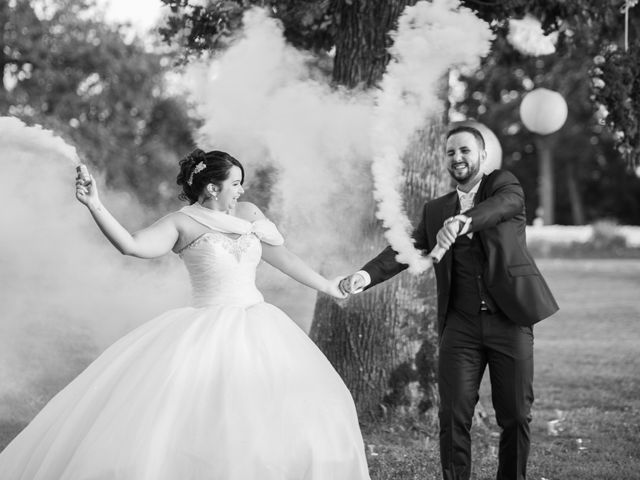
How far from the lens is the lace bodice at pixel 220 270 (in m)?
4.25

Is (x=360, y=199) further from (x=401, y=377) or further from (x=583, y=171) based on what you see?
(x=583, y=171)

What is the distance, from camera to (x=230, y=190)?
4.42 metres

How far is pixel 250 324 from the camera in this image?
4117 mm

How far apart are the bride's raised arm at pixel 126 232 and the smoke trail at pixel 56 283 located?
289 cm

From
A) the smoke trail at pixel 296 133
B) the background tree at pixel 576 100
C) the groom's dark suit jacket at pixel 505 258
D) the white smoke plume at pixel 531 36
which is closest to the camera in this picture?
the groom's dark suit jacket at pixel 505 258

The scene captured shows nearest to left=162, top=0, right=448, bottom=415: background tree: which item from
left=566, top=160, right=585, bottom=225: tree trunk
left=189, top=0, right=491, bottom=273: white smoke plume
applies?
left=189, top=0, right=491, bottom=273: white smoke plume

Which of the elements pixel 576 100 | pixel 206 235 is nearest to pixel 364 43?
pixel 206 235

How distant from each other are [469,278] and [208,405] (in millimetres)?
1448

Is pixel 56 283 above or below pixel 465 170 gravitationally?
below

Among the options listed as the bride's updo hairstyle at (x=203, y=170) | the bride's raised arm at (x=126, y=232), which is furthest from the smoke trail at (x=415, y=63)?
the bride's raised arm at (x=126, y=232)

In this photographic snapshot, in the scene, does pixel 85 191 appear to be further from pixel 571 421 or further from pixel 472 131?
pixel 571 421

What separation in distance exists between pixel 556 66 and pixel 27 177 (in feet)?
80.3

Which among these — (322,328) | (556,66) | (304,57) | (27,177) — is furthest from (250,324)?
(556,66)

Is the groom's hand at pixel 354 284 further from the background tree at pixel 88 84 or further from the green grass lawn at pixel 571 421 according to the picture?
the background tree at pixel 88 84
